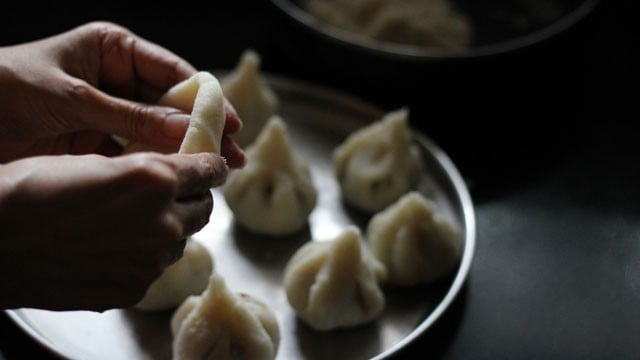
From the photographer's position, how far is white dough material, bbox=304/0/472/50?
1.67 meters

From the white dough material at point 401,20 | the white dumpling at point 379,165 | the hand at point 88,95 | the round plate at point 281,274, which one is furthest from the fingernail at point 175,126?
the white dough material at point 401,20

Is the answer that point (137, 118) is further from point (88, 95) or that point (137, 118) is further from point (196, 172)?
point (196, 172)

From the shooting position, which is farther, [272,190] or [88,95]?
[272,190]

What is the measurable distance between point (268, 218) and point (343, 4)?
0.67m

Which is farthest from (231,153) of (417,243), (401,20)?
(401,20)

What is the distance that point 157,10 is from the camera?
6.17 feet

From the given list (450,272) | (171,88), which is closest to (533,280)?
(450,272)

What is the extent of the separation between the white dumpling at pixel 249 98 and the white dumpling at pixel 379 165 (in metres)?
0.19

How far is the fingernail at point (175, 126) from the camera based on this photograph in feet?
3.30

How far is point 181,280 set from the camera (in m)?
1.21

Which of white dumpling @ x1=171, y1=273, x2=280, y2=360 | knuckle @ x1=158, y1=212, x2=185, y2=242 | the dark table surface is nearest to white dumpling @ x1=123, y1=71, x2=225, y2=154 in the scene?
knuckle @ x1=158, y1=212, x2=185, y2=242

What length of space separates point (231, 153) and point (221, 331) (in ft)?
0.88

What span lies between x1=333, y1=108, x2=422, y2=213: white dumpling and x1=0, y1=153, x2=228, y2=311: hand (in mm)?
588

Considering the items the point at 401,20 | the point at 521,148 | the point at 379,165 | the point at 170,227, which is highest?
the point at 170,227
